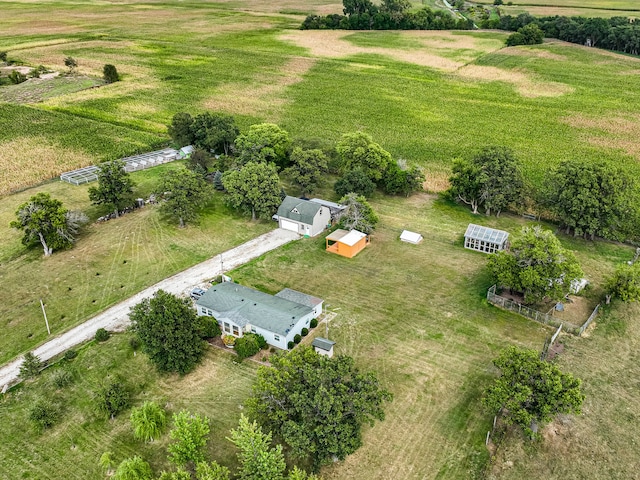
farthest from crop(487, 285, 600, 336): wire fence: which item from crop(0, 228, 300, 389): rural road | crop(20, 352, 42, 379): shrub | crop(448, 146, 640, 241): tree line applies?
crop(20, 352, 42, 379): shrub

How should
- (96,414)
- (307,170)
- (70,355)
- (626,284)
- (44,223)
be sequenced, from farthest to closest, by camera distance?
(307,170) < (44,223) < (626,284) < (70,355) < (96,414)

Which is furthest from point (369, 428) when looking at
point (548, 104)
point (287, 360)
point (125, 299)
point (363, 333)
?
point (548, 104)

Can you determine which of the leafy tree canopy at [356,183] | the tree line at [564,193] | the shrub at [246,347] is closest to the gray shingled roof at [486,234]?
the tree line at [564,193]

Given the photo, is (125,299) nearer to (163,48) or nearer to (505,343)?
(505,343)

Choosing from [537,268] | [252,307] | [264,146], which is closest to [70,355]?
[252,307]

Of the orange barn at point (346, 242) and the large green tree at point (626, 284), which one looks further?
the orange barn at point (346, 242)

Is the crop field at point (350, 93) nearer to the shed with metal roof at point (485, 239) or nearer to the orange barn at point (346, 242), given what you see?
the shed with metal roof at point (485, 239)

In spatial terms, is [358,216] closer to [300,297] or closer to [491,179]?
[300,297]
